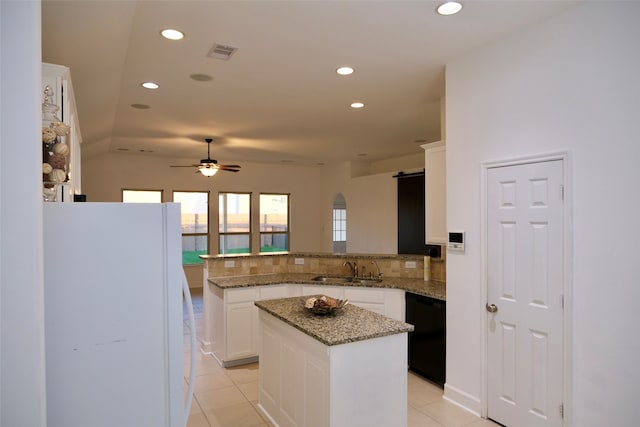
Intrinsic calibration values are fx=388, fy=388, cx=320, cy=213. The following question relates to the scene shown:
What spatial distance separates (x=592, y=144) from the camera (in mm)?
2379

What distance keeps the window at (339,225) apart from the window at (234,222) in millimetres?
2196

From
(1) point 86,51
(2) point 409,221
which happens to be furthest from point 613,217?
(2) point 409,221

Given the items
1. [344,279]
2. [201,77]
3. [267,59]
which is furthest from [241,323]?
[267,59]

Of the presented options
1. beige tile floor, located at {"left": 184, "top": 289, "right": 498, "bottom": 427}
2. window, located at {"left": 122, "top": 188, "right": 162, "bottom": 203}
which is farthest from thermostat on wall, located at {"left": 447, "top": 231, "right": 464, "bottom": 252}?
window, located at {"left": 122, "top": 188, "right": 162, "bottom": 203}

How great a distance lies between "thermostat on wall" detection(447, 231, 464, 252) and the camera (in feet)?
10.6

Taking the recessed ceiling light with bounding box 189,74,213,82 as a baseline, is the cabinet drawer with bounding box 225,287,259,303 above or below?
below

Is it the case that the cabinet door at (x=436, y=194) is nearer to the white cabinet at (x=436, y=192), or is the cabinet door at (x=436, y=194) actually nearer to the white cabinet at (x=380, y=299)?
the white cabinet at (x=436, y=192)

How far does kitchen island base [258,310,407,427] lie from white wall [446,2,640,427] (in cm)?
113

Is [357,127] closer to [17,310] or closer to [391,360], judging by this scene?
[391,360]

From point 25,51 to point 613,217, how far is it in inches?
114

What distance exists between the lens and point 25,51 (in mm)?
1206

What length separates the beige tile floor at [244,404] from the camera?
3.05 meters

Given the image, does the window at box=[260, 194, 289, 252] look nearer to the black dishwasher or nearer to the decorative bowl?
the black dishwasher

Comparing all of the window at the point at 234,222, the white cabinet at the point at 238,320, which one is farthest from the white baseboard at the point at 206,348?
the window at the point at 234,222
